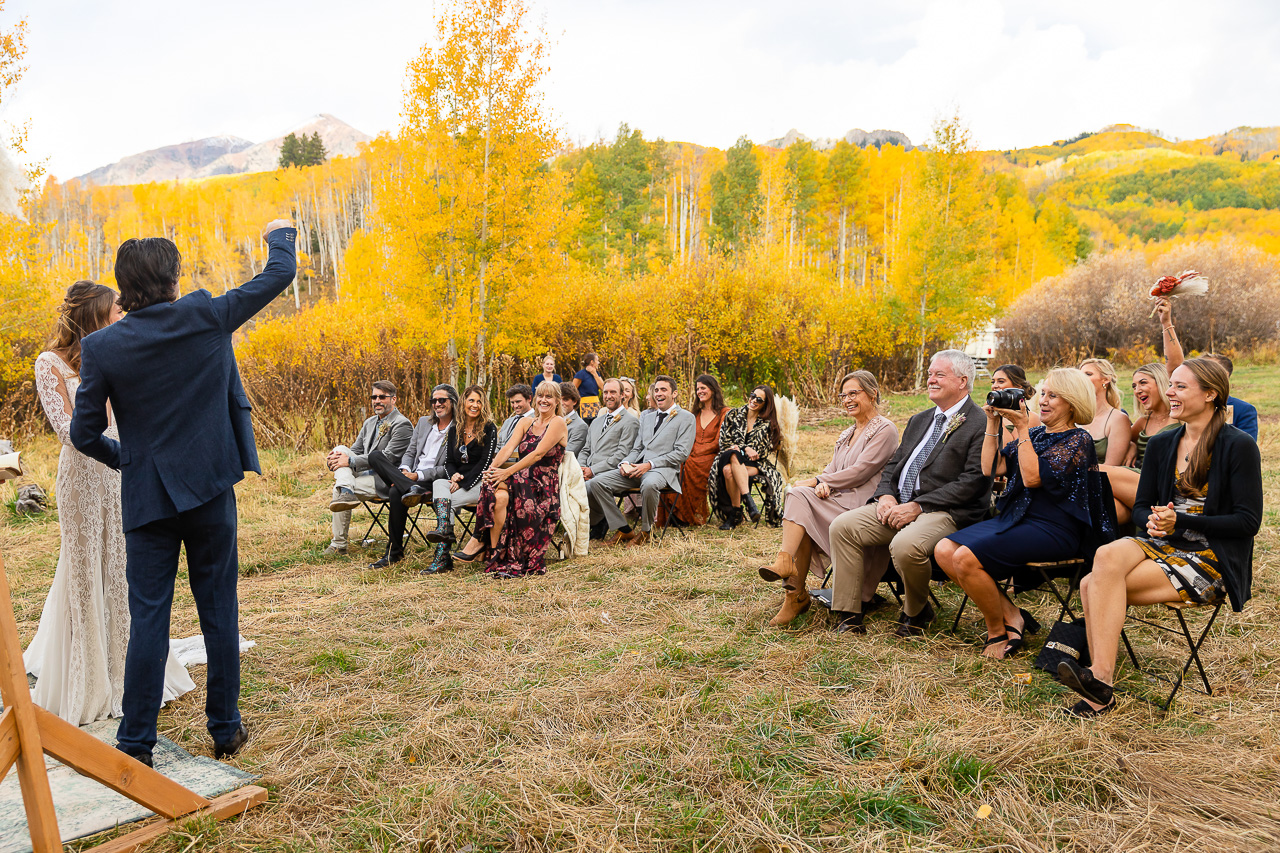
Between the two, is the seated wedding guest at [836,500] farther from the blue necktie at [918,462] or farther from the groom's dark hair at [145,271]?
the groom's dark hair at [145,271]

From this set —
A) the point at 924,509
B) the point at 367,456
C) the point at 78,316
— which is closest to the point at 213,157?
the point at 367,456

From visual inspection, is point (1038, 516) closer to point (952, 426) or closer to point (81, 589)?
point (952, 426)

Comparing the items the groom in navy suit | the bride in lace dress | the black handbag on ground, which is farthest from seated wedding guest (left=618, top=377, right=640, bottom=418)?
the groom in navy suit

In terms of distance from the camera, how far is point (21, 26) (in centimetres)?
1168

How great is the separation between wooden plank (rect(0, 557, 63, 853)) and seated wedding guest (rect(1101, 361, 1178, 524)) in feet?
15.7

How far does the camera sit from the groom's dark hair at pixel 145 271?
2.41 m

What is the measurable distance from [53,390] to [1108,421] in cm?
569

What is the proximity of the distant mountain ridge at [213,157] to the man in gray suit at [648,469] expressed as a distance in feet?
535

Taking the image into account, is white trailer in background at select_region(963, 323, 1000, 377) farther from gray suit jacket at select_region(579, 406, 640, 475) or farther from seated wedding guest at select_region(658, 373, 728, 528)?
gray suit jacket at select_region(579, 406, 640, 475)

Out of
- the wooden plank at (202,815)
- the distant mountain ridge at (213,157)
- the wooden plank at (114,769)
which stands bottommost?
the wooden plank at (202,815)

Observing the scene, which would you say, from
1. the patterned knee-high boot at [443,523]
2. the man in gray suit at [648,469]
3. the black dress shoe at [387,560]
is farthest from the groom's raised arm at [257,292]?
the man in gray suit at [648,469]

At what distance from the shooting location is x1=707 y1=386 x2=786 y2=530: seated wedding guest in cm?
673

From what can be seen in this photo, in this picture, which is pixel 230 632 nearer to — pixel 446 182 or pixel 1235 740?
pixel 1235 740

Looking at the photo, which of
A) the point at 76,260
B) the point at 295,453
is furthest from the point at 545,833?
the point at 76,260
